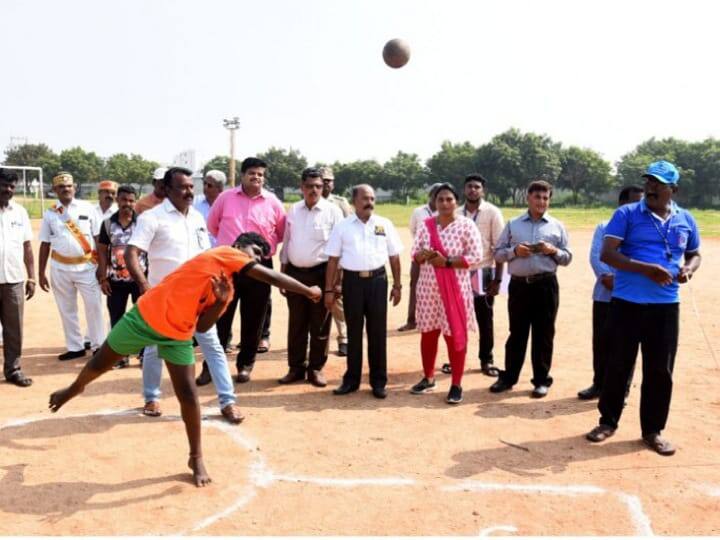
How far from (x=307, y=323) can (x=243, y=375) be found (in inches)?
32.6

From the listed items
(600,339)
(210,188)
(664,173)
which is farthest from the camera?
(210,188)

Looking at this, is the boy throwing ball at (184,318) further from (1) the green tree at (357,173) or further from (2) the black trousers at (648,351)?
(1) the green tree at (357,173)

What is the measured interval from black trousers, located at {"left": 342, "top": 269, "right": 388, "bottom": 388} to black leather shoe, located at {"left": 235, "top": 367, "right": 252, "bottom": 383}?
1062mm

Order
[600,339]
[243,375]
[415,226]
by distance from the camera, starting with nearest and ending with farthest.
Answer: [600,339] → [243,375] → [415,226]

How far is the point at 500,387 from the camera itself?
619cm

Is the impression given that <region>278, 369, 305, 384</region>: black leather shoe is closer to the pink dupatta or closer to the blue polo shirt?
the pink dupatta

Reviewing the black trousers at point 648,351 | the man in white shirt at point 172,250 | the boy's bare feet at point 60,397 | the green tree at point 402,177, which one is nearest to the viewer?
the boy's bare feet at point 60,397

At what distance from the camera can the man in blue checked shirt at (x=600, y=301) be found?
5844 millimetres

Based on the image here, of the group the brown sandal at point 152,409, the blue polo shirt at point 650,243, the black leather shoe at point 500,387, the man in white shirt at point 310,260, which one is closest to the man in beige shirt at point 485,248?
the black leather shoe at point 500,387

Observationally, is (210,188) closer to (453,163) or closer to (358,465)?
(358,465)

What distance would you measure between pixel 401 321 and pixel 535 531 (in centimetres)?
632

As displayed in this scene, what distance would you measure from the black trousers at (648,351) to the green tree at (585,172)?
71744 mm

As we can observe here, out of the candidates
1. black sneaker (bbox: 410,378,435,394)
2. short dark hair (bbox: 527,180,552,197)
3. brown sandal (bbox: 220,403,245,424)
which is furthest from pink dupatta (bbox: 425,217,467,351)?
brown sandal (bbox: 220,403,245,424)

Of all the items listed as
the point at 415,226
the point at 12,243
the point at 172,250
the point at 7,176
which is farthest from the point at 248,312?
the point at 415,226
